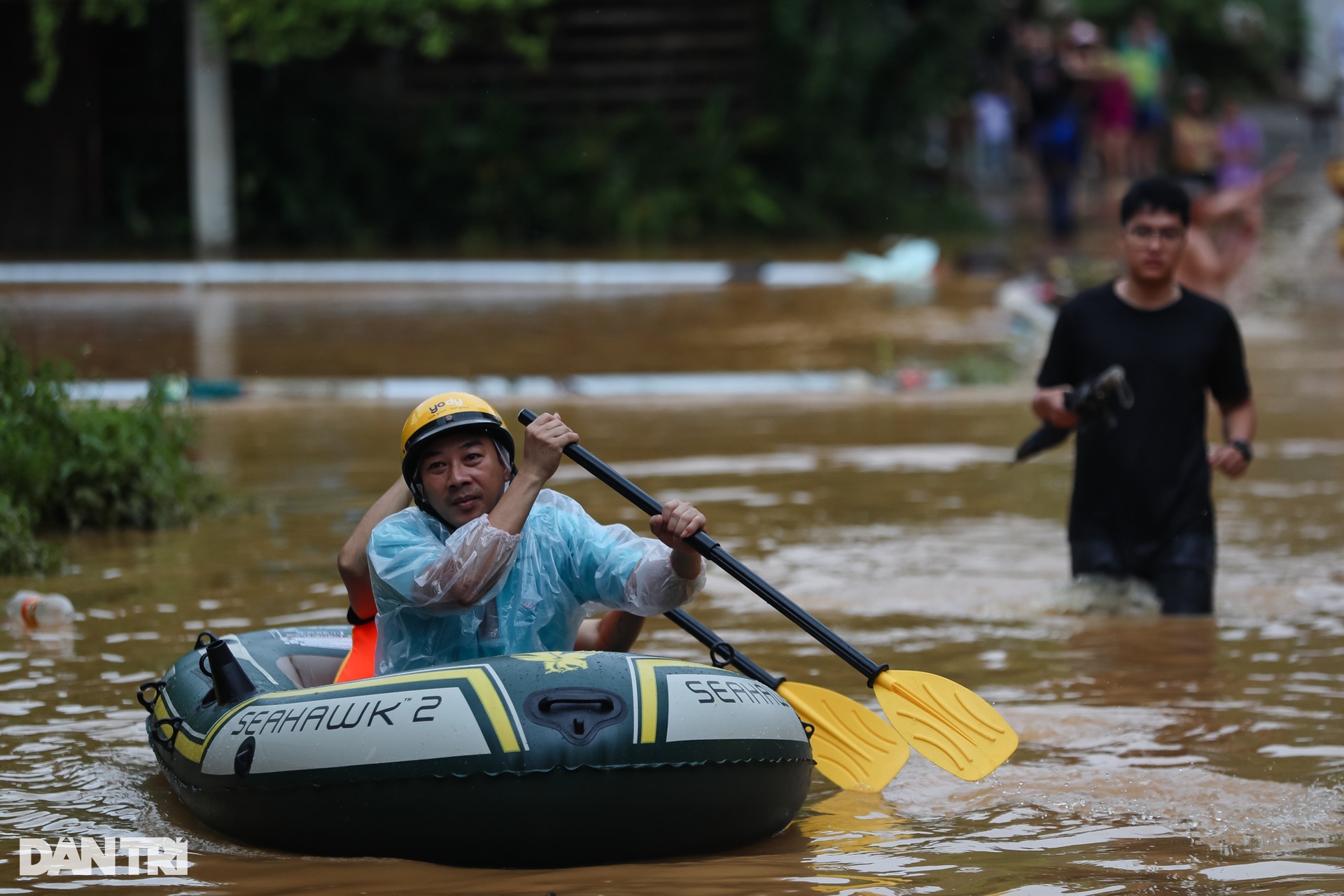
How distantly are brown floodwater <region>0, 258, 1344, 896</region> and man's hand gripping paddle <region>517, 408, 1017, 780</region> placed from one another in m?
0.15

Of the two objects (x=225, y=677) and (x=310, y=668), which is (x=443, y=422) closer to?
(x=225, y=677)

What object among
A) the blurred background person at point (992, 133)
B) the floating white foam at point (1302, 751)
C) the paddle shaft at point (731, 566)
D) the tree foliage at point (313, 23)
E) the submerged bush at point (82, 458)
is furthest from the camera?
the blurred background person at point (992, 133)

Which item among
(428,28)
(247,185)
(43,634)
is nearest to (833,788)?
(43,634)

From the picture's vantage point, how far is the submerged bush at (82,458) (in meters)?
8.66

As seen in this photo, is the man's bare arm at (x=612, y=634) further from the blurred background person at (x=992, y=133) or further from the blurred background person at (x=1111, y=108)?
the blurred background person at (x=992, y=133)

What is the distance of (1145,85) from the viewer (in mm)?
24578

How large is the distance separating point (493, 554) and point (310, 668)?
1.38m

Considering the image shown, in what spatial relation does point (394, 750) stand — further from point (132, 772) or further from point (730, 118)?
point (730, 118)

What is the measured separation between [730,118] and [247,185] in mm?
6099

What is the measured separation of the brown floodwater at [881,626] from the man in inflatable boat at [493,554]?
0.60 m

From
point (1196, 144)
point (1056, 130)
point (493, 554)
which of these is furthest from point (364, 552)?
point (1196, 144)

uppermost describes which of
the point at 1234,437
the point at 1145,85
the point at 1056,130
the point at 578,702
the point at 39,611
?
the point at 1145,85

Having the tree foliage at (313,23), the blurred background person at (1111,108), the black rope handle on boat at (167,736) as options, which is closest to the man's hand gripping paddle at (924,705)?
the black rope handle on boat at (167,736)

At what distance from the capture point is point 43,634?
714cm
